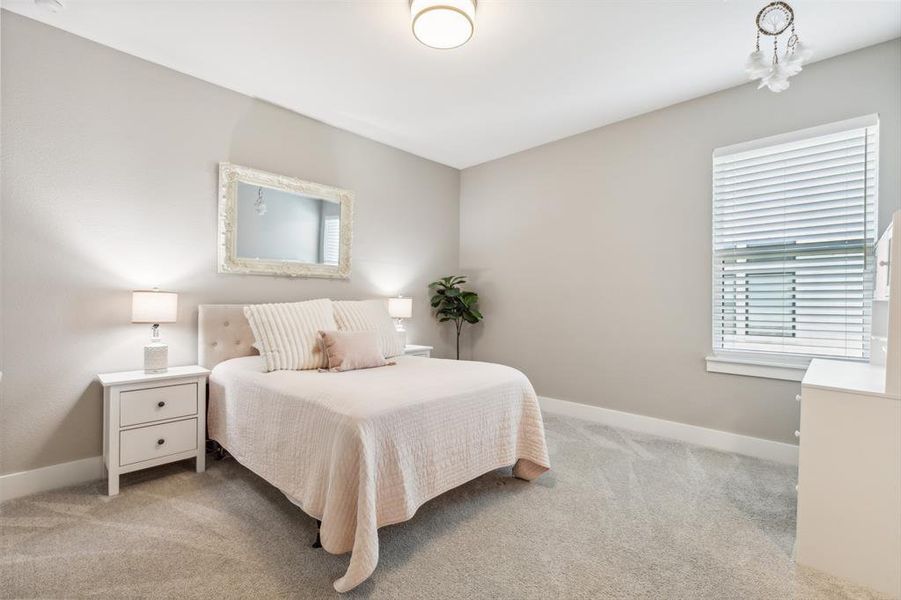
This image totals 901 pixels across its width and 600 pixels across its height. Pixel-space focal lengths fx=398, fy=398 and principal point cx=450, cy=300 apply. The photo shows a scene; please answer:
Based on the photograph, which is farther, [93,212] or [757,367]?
[757,367]

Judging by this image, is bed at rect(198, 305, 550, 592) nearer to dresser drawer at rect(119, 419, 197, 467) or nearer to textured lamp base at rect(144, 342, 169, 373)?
dresser drawer at rect(119, 419, 197, 467)

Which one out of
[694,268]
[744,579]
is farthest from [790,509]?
[694,268]

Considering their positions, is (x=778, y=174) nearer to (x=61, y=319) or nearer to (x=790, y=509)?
(x=790, y=509)

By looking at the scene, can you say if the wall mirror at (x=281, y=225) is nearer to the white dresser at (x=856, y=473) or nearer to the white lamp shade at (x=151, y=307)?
the white lamp shade at (x=151, y=307)

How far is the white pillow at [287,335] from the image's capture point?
260 centimetres

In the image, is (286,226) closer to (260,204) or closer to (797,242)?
(260,204)

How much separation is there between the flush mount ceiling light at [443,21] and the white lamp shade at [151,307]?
7.28 feet

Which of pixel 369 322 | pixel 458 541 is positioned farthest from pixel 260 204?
pixel 458 541

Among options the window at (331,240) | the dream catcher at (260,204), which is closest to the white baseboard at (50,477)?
the dream catcher at (260,204)

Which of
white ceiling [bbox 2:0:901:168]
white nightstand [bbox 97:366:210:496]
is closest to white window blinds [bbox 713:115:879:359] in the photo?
white ceiling [bbox 2:0:901:168]

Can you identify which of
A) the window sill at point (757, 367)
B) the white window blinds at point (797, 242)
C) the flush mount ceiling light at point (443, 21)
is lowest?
the window sill at point (757, 367)

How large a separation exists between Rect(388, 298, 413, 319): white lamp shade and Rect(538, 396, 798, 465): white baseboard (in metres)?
1.65

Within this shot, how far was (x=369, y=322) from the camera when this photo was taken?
10.8 feet

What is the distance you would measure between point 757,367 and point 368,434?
2.84 m
